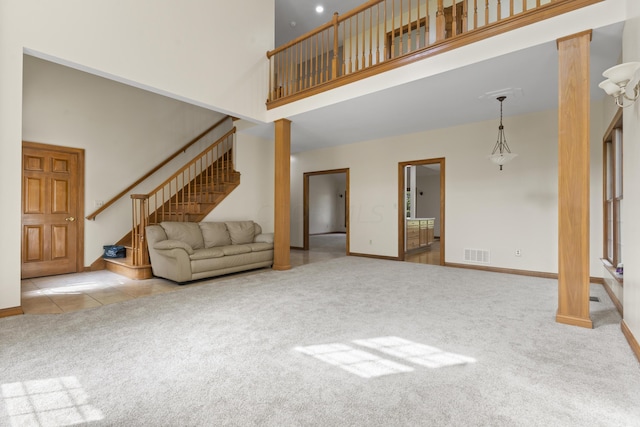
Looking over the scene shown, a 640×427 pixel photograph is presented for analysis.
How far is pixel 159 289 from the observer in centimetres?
395

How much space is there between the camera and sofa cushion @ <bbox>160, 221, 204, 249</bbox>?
4.70m

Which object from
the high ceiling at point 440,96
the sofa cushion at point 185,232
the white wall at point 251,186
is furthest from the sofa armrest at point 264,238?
the high ceiling at point 440,96

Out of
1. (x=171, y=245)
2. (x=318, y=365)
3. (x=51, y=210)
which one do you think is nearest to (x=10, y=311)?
(x=171, y=245)

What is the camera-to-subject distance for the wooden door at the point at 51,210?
4535mm

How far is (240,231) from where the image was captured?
18.3 feet

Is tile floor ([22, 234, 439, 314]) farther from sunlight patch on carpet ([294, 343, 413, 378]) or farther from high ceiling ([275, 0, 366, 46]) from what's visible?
high ceiling ([275, 0, 366, 46])

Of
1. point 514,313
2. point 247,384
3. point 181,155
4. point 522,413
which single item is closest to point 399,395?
point 522,413

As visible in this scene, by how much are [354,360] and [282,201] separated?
358cm

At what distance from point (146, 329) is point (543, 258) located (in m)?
5.37

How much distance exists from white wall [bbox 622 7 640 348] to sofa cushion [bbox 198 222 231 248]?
16.2ft

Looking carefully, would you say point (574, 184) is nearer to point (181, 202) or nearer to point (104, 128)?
point (181, 202)

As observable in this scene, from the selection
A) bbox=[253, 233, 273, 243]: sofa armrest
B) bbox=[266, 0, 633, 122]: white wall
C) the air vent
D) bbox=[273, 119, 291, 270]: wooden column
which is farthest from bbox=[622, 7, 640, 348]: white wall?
bbox=[253, 233, 273, 243]: sofa armrest

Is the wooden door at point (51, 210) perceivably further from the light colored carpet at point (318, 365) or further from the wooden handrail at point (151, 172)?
the light colored carpet at point (318, 365)

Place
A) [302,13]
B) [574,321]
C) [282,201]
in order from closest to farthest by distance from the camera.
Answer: [574,321]
[282,201]
[302,13]
